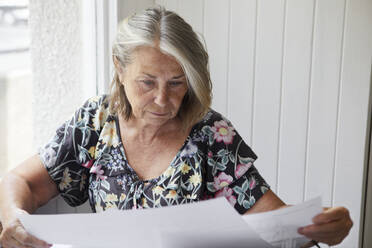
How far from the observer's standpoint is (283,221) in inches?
39.4

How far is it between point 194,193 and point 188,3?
97cm

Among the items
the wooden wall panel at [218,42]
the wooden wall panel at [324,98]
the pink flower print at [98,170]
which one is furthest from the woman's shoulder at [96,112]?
the wooden wall panel at [324,98]

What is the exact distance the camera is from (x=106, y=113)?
58.2 inches

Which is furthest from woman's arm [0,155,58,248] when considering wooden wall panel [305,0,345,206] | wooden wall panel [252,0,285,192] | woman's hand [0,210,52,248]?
wooden wall panel [305,0,345,206]

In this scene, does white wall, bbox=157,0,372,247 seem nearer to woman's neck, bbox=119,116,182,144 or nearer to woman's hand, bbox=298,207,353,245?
woman's neck, bbox=119,116,182,144

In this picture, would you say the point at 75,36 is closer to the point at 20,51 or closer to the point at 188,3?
the point at 20,51

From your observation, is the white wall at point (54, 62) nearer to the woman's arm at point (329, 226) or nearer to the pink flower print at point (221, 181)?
the pink flower print at point (221, 181)

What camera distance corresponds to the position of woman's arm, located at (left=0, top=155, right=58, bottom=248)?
3.78 ft

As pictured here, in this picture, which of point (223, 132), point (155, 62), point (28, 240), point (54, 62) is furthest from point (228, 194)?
point (54, 62)

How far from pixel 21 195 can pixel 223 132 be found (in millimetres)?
532

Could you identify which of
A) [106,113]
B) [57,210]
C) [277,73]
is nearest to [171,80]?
[106,113]

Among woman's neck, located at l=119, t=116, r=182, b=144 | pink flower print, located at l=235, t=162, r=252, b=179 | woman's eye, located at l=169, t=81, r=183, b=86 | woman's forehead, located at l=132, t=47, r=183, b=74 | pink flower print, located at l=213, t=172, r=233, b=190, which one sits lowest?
pink flower print, located at l=213, t=172, r=233, b=190

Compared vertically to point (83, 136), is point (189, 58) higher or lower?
higher

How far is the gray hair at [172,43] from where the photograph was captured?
128 centimetres
